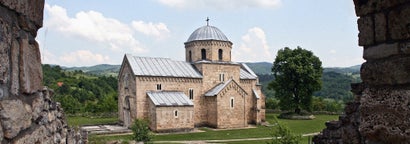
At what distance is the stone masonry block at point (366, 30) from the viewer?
118 inches

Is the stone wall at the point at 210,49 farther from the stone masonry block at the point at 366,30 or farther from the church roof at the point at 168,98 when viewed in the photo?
the stone masonry block at the point at 366,30

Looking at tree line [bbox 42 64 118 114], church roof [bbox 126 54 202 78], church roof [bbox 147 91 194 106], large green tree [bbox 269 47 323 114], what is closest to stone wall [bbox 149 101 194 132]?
church roof [bbox 147 91 194 106]

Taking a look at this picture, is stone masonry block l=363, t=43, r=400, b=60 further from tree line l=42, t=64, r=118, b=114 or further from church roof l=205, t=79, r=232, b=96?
tree line l=42, t=64, r=118, b=114

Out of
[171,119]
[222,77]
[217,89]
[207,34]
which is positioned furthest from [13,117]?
[207,34]

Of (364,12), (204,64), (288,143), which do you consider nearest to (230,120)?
(204,64)

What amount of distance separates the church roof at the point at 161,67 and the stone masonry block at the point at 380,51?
953 inches

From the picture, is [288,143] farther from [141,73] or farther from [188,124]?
[141,73]

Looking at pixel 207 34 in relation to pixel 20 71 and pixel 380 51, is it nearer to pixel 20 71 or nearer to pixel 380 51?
pixel 380 51

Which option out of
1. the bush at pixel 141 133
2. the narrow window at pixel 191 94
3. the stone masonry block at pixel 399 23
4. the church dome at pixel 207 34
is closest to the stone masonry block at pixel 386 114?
the stone masonry block at pixel 399 23

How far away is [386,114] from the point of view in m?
2.79

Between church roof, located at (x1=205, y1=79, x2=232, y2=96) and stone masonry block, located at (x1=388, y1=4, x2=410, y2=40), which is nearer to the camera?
stone masonry block, located at (x1=388, y1=4, x2=410, y2=40)

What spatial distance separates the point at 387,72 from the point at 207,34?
29.6 m

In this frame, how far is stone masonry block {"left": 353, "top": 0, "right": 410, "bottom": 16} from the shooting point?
2736mm

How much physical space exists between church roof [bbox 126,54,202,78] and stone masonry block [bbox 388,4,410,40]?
80.4 feet
